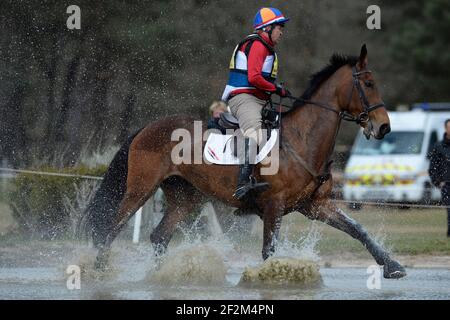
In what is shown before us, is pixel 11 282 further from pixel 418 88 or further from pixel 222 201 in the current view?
pixel 418 88

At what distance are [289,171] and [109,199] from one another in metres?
2.48

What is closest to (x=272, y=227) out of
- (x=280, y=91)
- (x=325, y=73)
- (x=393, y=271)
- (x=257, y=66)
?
(x=393, y=271)

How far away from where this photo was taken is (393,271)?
35.3ft

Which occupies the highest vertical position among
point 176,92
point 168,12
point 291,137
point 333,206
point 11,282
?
point 168,12

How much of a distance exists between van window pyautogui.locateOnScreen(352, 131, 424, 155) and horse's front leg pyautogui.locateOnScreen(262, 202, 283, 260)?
1446cm

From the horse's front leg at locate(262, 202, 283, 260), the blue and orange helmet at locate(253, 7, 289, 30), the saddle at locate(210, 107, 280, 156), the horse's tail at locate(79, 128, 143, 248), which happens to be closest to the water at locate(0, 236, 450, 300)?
the horse's tail at locate(79, 128, 143, 248)

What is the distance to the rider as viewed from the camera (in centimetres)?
1100

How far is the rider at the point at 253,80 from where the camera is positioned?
11000 mm
